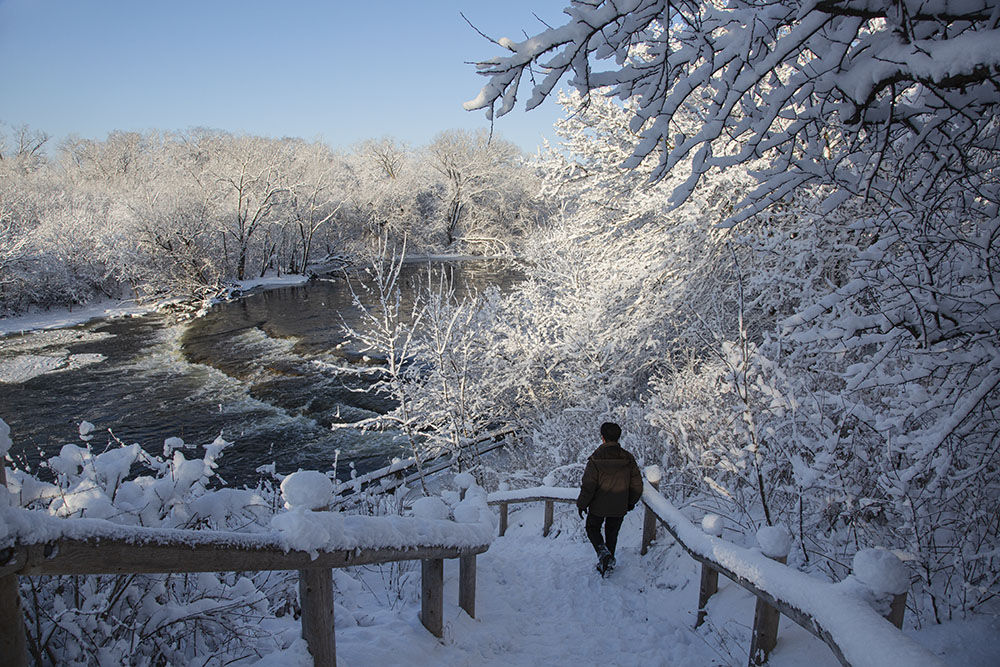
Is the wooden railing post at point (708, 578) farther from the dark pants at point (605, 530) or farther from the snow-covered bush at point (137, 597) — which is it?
the snow-covered bush at point (137, 597)

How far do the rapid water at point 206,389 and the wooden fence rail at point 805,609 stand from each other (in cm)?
669

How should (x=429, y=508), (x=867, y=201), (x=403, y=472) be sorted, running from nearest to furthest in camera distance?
(x=867, y=201) < (x=429, y=508) < (x=403, y=472)

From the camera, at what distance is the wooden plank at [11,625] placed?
A: 60.4 inches

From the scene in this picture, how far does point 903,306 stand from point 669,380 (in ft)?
20.9

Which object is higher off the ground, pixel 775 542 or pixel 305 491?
pixel 305 491

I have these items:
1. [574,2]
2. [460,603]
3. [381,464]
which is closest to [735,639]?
[460,603]

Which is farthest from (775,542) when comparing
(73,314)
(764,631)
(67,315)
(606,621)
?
(73,314)

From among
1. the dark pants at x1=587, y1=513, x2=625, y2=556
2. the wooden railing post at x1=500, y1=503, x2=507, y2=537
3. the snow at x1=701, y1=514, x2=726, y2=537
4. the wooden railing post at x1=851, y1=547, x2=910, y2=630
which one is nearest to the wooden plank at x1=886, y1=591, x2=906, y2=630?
the wooden railing post at x1=851, y1=547, x2=910, y2=630

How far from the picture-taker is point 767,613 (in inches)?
116

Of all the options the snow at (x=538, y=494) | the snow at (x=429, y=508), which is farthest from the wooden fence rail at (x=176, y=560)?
the snow at (x=538, y=494)

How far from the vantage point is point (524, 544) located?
702cm

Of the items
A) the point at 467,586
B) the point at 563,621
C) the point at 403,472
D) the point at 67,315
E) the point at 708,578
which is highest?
the point at 708,578

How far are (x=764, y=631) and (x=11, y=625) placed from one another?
3.18 metres

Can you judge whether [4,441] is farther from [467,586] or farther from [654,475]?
[654,475]
